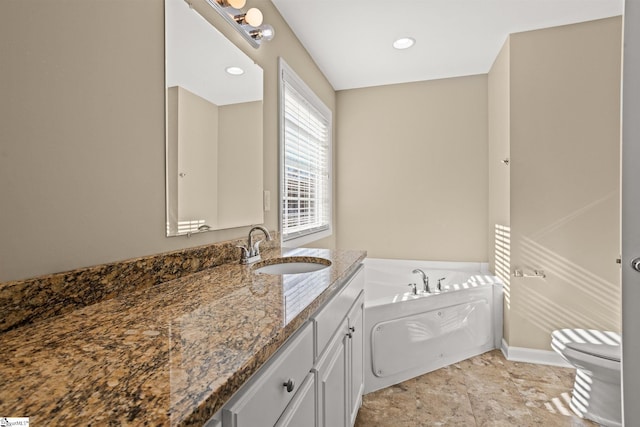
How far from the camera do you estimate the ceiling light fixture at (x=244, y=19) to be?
1505mm

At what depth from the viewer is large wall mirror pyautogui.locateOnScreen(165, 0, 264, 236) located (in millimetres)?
1252

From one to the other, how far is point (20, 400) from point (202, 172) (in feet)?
3.56

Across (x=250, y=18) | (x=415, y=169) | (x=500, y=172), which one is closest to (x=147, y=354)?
(x=250, y=18)

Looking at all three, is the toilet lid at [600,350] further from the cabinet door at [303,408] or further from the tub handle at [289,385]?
the tub handle at [289,385]

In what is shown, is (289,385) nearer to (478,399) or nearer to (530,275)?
(478,399)

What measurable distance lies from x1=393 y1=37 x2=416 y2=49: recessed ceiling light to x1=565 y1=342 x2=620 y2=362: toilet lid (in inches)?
91.9

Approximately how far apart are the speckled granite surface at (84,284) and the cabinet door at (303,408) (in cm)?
60

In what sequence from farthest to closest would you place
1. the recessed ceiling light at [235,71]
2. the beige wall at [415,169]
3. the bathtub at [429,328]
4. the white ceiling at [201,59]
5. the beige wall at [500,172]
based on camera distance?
the beige wall at [415,169] < the beige wall at [500,172] < the bathtub at [429,328] < the recessed ceiling light at [235,71] < the white ceiling at [201,59]

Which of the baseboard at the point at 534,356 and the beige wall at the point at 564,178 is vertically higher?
the beige wall at the point at 564,178

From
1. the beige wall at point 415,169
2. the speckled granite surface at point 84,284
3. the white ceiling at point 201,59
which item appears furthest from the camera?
the beige wall at point 415,169

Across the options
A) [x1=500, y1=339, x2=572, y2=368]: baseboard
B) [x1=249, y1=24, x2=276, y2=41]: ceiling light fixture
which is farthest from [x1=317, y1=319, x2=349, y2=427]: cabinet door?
[x1=500, y1=339, x2=572, y2=368]: baseboard

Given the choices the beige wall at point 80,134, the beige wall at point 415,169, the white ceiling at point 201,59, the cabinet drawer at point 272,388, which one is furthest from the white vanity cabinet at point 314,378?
the beige wall at point 415,169

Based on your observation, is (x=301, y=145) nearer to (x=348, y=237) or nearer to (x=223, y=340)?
(x=348, y=237)

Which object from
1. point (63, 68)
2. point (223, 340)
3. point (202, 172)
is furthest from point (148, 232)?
point (223, 340)
